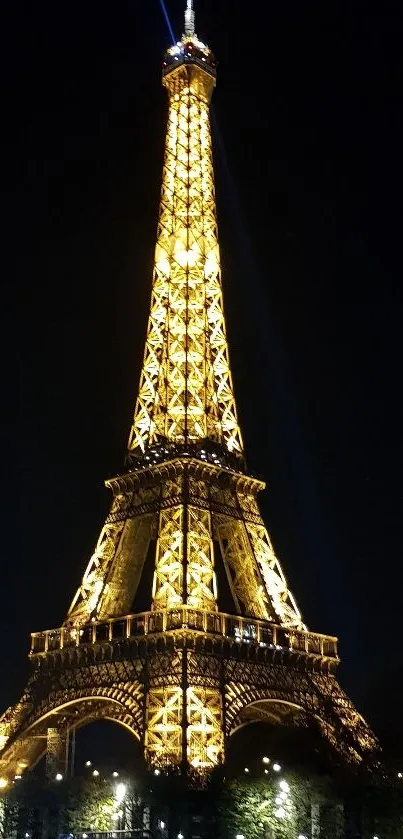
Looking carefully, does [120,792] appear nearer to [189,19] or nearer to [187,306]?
[187,306]

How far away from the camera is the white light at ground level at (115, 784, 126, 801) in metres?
37.1

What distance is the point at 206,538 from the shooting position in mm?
42906

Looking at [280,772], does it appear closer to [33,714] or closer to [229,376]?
[33,714]

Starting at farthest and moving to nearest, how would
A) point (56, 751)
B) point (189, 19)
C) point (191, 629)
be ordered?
point (189, 19) < point (56, 751) < point (191, 629)

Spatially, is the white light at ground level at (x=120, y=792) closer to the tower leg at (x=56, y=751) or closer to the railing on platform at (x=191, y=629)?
the railing on platform at (x=191, y=629)

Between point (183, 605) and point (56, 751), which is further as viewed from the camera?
point (56, 751)

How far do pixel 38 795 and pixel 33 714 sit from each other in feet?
12.3

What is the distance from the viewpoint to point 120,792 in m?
37.2

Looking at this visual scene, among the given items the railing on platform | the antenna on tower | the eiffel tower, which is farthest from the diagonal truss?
the railing on platform

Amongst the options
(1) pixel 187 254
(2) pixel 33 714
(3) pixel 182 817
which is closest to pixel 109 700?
(2) pixel 33 714

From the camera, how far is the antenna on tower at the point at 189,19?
5909 cm

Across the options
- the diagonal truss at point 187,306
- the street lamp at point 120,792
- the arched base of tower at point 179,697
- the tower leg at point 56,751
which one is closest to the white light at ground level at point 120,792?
the street lamp at point 120,792

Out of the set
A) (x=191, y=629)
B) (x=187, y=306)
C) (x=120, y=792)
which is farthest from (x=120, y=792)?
(x=187, y=306)

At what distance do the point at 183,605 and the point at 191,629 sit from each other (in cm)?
102
